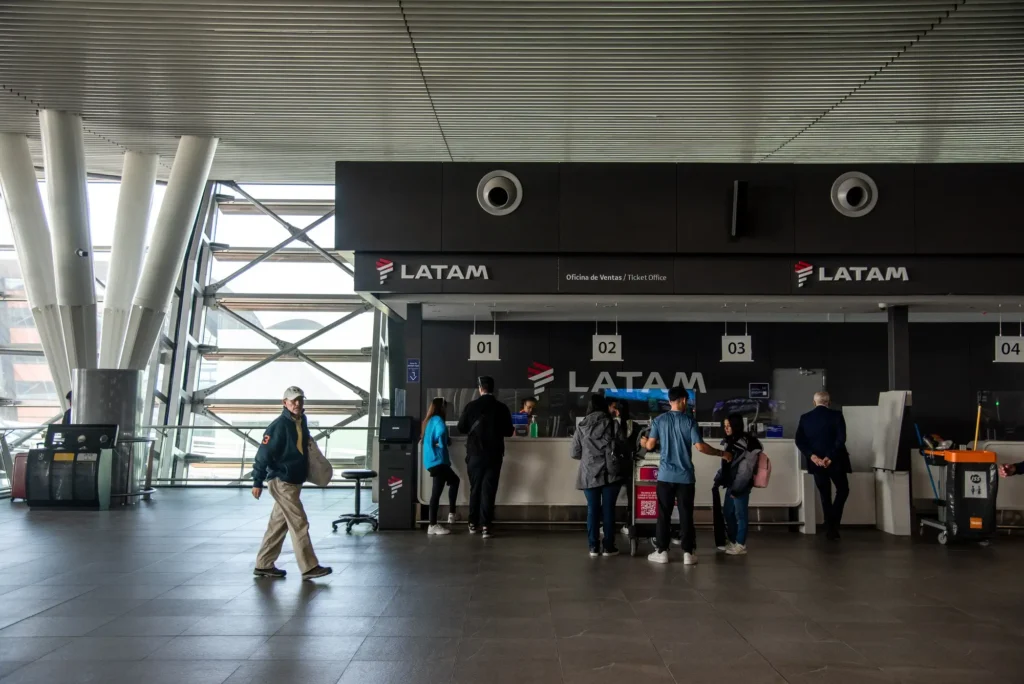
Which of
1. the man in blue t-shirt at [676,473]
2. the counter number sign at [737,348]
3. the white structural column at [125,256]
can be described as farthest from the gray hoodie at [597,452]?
the white structural column at [125,256]

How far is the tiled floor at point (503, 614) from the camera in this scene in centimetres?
457

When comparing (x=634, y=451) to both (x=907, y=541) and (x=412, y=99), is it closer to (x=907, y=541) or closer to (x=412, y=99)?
(x=907, y=541)

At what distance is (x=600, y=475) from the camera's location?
8312 millimetres

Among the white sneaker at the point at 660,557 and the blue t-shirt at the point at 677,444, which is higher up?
the blue t-shirt at the point at 677,444

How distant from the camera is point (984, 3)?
8570 mm

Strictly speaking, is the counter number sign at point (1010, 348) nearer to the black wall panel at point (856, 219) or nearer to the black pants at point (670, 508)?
the black wall panel at point (856, 219)

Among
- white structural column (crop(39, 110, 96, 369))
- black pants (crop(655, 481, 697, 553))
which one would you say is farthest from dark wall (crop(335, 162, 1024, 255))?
white structural column (crop(39, 110, 96, 369))

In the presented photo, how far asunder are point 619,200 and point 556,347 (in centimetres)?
605

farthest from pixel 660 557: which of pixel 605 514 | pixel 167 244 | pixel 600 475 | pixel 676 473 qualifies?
pixel 167 244

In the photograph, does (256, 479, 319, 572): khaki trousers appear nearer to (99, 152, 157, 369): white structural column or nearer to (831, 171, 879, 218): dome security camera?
(831, 171, 879, 218): dome security camera

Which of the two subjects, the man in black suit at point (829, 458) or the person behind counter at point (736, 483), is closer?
the person behind counter at point (736, 483)

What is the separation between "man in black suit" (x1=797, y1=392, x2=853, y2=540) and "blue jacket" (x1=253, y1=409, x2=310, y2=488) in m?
5.84

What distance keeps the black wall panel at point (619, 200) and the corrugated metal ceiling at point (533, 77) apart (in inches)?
53.2

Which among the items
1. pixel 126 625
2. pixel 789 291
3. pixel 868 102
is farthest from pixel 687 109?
pixel 126 625
